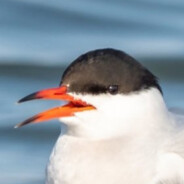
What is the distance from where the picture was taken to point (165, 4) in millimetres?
12359

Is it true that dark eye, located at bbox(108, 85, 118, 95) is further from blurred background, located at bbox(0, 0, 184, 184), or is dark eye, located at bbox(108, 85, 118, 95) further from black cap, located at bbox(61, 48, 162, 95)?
blurred background, located at bbox(0, 0, 184, 184)

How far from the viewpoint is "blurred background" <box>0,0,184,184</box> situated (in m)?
10.5

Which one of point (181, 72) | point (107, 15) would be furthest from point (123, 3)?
point (181, 72)

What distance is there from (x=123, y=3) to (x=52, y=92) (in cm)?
446

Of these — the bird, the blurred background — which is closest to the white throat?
the bird

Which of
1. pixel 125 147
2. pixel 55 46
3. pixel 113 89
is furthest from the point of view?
pixel 55 46

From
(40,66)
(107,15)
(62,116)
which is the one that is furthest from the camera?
(107,15)

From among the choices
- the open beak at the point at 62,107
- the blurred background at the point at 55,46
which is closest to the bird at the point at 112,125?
the open beak at the point at 62,107

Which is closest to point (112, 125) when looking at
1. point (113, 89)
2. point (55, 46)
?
point (113, 89)

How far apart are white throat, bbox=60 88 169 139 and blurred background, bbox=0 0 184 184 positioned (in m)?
1.74

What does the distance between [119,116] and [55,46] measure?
11.7 feet

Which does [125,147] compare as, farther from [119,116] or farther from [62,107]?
[62,107]

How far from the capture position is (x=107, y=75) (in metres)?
8.18

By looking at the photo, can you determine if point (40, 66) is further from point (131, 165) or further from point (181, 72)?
point (131, 165)
